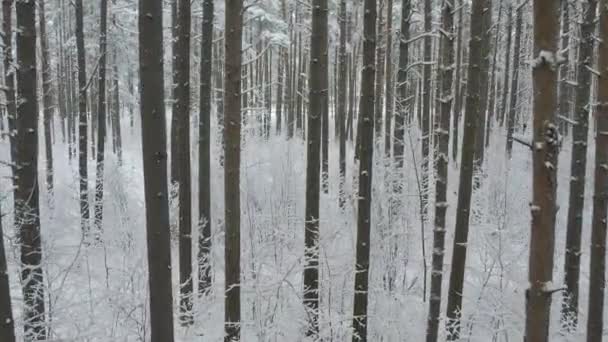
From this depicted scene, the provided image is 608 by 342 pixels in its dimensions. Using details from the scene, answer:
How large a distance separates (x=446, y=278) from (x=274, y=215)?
12.0ft

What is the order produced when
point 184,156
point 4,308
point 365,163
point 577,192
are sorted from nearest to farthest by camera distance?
point 4,308, point 365,163, point 577,192, point 184,156

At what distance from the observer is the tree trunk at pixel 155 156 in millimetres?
4035

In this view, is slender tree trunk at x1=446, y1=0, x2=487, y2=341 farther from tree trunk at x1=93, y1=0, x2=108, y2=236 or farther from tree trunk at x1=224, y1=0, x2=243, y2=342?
tree trunk at x1=93, y1=0, x2=108, y2=236

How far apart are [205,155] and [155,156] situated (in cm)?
409

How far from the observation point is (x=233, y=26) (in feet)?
17.3

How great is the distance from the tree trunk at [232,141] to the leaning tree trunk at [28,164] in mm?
2140

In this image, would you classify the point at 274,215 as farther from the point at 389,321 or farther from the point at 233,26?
the point at 233,26

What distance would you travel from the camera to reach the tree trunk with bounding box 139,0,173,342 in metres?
4.04

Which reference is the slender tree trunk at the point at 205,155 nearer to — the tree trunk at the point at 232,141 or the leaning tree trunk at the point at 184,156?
the leaning tree trunk at the point at 184,156

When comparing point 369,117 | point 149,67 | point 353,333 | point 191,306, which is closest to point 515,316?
point 353,333

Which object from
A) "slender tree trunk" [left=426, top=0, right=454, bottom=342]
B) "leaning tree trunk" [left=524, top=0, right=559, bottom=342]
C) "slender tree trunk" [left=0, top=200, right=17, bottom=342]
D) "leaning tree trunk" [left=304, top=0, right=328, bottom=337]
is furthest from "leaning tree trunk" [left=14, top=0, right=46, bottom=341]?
"leaning tree trunk" [left=524, top=0, right=559, bottom=342]

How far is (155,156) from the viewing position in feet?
13.6

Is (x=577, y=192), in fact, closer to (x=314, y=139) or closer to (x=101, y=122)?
(x=314, y=139)

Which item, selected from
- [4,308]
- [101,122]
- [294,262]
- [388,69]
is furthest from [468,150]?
[101,122]
